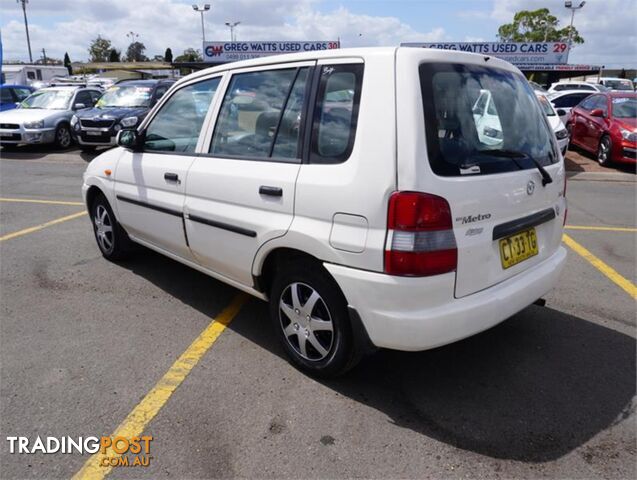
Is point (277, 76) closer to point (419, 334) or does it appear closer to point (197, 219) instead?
point (197, 219)

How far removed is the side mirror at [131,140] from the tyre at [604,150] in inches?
402

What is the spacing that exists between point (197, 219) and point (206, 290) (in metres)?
1.08

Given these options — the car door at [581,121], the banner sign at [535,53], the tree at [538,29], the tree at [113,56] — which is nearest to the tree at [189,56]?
the tree at [113,56]

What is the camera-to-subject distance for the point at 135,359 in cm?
335

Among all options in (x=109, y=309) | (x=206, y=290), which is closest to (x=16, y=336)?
(x=109, y=309)

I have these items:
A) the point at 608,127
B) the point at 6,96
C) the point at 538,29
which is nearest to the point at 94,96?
the point at 6,96

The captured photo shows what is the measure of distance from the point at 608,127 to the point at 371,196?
10.8 m

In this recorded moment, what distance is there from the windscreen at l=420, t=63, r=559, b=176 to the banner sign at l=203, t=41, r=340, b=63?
97.5 feet

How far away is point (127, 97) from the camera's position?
43.7 feet

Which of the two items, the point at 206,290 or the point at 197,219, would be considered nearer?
the point at 197,219

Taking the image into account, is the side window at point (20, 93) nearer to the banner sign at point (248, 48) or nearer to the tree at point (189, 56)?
the banner sign at point (248, 48)

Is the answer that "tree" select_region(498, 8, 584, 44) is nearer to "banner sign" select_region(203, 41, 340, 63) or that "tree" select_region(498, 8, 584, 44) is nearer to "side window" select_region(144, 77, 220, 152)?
"banner sign" select_region(203, 41, 340, 63)

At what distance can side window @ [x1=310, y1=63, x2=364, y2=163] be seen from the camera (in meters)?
2.66

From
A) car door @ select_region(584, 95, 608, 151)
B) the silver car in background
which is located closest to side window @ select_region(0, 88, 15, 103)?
the silver car in background
